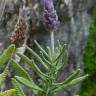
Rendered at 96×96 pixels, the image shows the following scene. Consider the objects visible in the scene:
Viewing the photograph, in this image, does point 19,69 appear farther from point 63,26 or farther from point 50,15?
point 63,26

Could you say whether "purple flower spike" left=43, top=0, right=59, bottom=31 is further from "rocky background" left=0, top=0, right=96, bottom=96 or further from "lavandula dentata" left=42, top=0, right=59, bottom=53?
"rocky background" left=0, top=0, right=96, bottom=96

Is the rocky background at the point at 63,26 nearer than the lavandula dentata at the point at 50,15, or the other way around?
the lavandula dentata at the point at 50,15

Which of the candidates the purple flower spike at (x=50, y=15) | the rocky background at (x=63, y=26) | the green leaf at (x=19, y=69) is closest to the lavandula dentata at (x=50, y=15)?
the purple flower spike at (x=50, y=15)

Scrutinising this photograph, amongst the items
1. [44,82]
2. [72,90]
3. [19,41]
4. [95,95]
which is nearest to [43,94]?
[44,82]

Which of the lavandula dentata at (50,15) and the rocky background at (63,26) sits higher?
the lavandula dentata at (50,15)

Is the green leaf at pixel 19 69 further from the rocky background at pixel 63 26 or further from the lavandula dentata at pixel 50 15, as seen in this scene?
the rocky background at pixel 63 26

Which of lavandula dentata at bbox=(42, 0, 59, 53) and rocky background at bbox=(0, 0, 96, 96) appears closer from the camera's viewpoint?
lavandula dentata at bbox=(42, 0, 59, 53)

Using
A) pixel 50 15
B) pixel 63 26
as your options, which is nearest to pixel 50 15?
pixel 50 15

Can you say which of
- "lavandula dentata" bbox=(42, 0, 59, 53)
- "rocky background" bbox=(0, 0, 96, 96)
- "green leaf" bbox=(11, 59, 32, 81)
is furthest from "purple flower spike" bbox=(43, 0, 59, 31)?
"rocky background" bbox=(0, 0, 96, 96)
